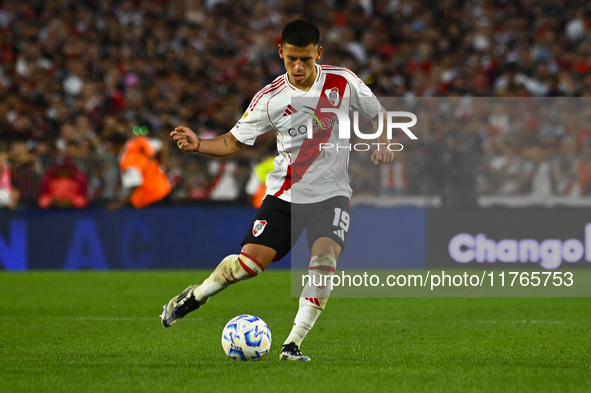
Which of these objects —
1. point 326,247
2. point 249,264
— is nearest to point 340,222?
point 326,247


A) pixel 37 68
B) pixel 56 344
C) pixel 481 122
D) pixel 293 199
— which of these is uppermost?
pixel 37 68

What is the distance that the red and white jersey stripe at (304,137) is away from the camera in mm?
5840

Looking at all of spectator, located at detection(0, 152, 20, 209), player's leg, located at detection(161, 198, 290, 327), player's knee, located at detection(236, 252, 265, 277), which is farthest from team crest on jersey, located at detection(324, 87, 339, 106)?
spectator, located at detection(0, 152, 20, 209)

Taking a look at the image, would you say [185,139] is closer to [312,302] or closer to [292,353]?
[312,302]

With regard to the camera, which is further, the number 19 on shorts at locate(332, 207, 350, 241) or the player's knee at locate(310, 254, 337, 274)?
the number 19 on shorts at locate(332, 207, 350, 241)

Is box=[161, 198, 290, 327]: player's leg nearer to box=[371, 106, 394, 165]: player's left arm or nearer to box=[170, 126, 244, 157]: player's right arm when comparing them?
box=[170, 126, 244, 157]: player's right arm

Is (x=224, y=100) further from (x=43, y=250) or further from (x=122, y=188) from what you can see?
(x=43, y=250)

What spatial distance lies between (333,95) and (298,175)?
0.63 meters

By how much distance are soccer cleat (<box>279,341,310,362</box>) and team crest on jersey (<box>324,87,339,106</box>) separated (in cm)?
171

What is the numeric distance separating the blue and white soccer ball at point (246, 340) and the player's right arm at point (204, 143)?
1.20 m

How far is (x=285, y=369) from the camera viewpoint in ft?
17.3

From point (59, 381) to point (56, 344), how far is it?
1747 mm

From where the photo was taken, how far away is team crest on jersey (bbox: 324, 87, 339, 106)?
5.89 m

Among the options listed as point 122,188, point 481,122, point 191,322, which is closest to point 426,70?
point 481,122
